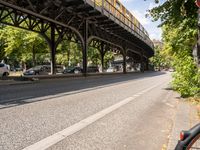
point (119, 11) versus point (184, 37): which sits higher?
point (119, 11)

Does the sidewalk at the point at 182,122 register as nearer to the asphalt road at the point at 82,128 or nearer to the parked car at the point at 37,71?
the asphalt road at the point at 82,128

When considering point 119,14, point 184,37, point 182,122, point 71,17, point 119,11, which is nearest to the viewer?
point 182,122

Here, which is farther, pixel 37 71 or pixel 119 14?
pixel 37 71

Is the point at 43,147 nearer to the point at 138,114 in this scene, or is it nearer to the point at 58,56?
the point at 138,114

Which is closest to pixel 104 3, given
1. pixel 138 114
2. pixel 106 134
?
pixel 138 114

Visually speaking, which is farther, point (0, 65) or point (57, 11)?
point (0, 65)

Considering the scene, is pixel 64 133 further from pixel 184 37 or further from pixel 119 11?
pixel 119 11

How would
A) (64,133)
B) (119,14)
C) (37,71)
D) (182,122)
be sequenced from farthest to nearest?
1. (37,71)
2. (119,14)
3. (182,122)
4. (64,133)

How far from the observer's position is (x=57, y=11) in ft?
84.1

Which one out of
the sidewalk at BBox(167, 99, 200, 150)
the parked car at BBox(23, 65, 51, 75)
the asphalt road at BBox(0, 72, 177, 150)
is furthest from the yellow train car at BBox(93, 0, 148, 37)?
the sidewalk at BBox(167, 99, 200, 150)

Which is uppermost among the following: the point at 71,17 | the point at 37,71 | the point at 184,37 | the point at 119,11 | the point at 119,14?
the point at 119,11

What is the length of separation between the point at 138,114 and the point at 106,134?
2.55 m

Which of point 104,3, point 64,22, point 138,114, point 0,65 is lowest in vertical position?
point 138,114

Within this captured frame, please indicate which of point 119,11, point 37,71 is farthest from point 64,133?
point 37,71
